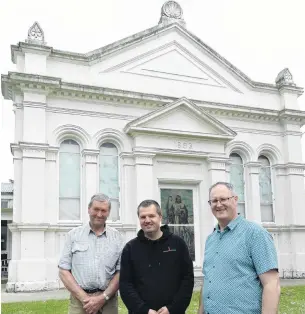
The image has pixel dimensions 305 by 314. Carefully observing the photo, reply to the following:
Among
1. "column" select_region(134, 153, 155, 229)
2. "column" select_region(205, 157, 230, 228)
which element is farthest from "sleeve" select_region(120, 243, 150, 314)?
"column" select_region(205, 157, 230, 228)

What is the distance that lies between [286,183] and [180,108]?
5.30 metres

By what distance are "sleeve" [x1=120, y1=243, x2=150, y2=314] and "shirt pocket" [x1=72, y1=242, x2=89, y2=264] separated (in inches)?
20.0

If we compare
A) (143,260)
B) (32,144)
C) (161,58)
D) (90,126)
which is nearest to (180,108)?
(161,58)

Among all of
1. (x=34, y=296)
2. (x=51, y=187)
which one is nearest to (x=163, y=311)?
(x=34, y=296)

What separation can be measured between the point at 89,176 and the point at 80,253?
1004 cm

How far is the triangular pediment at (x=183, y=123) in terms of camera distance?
50.5 feet

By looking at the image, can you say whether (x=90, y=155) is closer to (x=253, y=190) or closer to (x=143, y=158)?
(x=143, y=158)

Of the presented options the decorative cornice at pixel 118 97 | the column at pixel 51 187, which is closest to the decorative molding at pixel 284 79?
the decorative cornice at pixel 118 97

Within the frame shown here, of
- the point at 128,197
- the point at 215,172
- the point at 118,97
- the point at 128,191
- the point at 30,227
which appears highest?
the point at 118,97

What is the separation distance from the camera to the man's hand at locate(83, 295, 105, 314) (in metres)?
4.65

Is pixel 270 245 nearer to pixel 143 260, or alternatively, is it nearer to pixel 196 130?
pixel 143 260

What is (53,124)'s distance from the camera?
14.7 metres

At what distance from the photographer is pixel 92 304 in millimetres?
4648

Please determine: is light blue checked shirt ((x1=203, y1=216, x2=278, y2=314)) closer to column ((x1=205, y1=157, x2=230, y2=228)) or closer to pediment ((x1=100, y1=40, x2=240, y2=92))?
column ((x1=205, y1=157, x2=230, y2=228))
